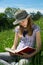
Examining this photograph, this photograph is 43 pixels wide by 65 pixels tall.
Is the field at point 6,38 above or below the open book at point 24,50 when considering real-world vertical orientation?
below

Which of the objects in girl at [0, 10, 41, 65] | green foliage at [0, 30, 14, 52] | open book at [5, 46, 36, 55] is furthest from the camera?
green foliage at [0, 30, 14, 52]

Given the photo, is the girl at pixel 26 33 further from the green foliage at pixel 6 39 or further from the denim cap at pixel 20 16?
the green foliage at pixel 6 39

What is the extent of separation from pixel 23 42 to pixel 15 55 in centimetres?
21

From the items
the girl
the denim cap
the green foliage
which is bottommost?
the green foliage

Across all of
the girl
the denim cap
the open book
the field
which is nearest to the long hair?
the girl

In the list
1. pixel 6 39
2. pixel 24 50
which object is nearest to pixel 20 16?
pixel 24 50

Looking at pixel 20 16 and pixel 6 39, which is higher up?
pixel 20 16

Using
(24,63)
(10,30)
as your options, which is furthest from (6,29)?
(24,63)

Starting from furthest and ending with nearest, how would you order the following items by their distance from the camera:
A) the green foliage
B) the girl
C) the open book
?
the green foliage, the girl, the open book

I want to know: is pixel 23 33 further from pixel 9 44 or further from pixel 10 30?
pixel 10 30

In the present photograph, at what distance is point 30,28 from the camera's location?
4109 millimetres

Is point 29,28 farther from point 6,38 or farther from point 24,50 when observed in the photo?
point 6,38

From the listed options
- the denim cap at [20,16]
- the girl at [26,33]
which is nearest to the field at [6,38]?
the girl at [26,33]

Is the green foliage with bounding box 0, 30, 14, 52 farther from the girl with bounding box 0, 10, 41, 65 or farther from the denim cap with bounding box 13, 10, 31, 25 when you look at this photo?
the denim cap with bounding box 13, 10, 31, 25
